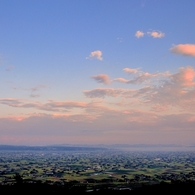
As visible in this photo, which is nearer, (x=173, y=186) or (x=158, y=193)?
(x=158, y=193)

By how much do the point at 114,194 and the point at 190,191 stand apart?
12.8 metres

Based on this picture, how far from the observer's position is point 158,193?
4544 cm

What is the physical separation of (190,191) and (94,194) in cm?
1638

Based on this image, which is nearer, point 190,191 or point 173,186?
point 190,191

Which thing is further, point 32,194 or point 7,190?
point 7,190

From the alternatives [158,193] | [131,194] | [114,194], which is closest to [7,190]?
[114,194]

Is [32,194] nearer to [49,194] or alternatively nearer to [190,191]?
[49,194]

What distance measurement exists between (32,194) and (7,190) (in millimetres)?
6128

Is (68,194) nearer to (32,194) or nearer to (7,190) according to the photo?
(32,194)

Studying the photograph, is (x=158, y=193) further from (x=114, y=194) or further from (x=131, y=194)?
(x=114, y=194)

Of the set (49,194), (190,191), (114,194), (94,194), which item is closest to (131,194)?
(114,194)

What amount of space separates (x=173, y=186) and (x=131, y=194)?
8.41 metres

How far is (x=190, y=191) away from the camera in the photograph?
45.8 m

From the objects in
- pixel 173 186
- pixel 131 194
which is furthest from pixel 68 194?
pixel 173 186
